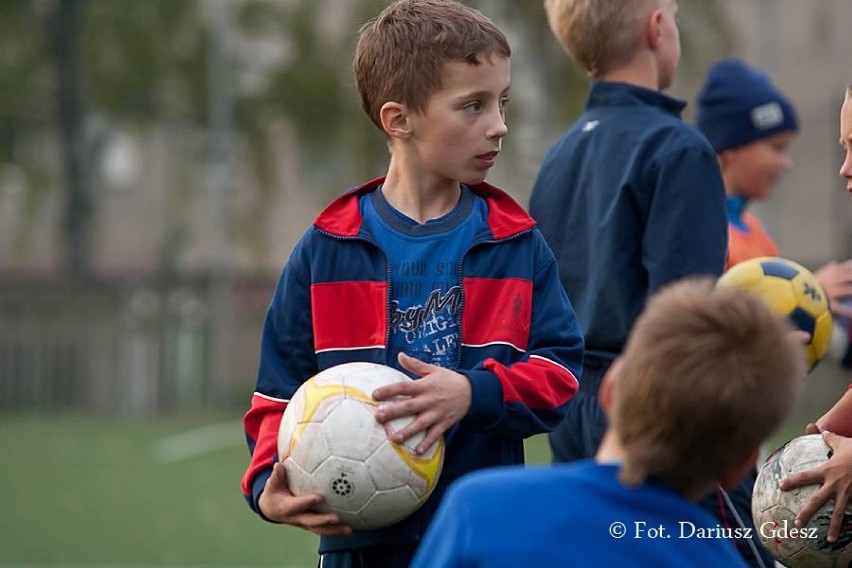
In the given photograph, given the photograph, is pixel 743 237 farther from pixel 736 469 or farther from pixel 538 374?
pixel 736 469

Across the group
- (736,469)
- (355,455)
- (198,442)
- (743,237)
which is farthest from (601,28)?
(198,442)

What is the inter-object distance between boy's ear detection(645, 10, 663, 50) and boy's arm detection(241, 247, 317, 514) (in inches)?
71.6

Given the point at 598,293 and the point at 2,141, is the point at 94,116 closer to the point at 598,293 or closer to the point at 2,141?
the point at 2,141

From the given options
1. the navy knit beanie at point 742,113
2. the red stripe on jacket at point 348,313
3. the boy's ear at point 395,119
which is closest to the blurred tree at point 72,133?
the navy knit beanie at point 742,113

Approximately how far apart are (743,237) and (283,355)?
9.87 ft

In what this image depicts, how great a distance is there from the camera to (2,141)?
86.5 ft

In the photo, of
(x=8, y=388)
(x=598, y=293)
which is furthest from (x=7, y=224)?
(x=598, y=293)

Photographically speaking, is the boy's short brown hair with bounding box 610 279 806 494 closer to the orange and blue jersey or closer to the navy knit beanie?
the orange and blue jersey

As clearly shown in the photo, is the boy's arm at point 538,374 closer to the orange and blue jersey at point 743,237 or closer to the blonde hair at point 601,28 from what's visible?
the blonde hair at point 601,28

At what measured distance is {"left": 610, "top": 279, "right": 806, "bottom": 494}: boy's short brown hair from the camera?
8.27ft

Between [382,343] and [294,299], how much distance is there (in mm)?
260

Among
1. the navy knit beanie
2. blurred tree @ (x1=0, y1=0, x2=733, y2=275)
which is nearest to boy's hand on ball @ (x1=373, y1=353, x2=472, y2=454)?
the navy knit beanie

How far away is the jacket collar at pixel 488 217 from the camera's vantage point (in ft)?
12.5

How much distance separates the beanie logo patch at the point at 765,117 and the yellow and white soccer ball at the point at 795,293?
4.30ft
